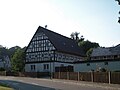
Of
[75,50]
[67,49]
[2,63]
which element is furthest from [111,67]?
[2,63]

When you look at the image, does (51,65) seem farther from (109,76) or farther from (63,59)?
(109,76)

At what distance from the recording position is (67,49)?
6800cm

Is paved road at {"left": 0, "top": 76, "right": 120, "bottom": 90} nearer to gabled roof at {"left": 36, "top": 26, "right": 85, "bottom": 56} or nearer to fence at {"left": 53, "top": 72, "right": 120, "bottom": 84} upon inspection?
fence at {"left": 53, "top": 72, "right": 120, "bottom": 84}

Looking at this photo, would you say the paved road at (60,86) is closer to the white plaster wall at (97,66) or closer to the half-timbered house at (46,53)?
the white plaster wall at (97,66)

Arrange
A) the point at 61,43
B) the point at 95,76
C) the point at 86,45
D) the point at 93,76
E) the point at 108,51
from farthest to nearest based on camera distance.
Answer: the point at 86,45
the point at 61,43
the point at 108,51
the point at 93,76
the point at 95,76

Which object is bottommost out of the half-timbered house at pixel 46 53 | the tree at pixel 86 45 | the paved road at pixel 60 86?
the paved road at pixel 60 86

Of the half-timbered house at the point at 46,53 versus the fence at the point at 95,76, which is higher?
the half-timbered house at the point at 46,53

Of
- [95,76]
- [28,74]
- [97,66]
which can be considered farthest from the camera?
[28,74]

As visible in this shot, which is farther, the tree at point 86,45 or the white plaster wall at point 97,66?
the tree at point 86,45

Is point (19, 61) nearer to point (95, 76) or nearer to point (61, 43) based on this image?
point (61, 43)

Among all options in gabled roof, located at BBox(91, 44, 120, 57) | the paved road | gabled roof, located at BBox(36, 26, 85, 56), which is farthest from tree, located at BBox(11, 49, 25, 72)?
the paved road

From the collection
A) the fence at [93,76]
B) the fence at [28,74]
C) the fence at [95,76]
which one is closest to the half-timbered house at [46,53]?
the fence at [28,74]

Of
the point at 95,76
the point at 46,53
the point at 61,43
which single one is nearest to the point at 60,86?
the point at 95,76

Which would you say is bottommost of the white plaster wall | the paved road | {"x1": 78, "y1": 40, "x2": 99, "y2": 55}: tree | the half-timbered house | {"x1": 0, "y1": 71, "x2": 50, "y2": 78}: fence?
the paved road
